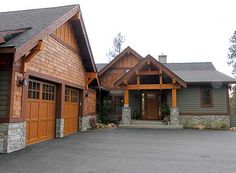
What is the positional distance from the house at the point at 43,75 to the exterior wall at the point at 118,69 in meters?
5.85

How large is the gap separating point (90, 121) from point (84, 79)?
2.90 meters

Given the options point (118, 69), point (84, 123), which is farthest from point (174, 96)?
point (84, 123)

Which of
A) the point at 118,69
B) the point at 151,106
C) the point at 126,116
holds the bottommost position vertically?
the point at 126,116

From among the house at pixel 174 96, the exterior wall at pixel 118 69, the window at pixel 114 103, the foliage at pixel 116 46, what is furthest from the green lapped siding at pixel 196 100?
the foliage at pixel 116 46

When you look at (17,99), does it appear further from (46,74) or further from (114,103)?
(114,103)

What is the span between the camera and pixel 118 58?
20.0 meters

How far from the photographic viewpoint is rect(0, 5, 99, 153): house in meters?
7.19

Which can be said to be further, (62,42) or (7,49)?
(62,42)

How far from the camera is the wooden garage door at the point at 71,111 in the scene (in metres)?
11.8

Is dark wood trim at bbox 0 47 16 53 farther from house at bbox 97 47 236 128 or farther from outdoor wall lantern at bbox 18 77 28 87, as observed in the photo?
house at bbox 97 47 236 128

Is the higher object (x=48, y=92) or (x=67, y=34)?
(x=67, y=34)

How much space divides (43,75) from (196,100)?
11491 millimetres

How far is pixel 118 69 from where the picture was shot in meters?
20.2

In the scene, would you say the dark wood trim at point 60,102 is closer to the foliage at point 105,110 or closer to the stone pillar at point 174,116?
the foliage at point 105,110
